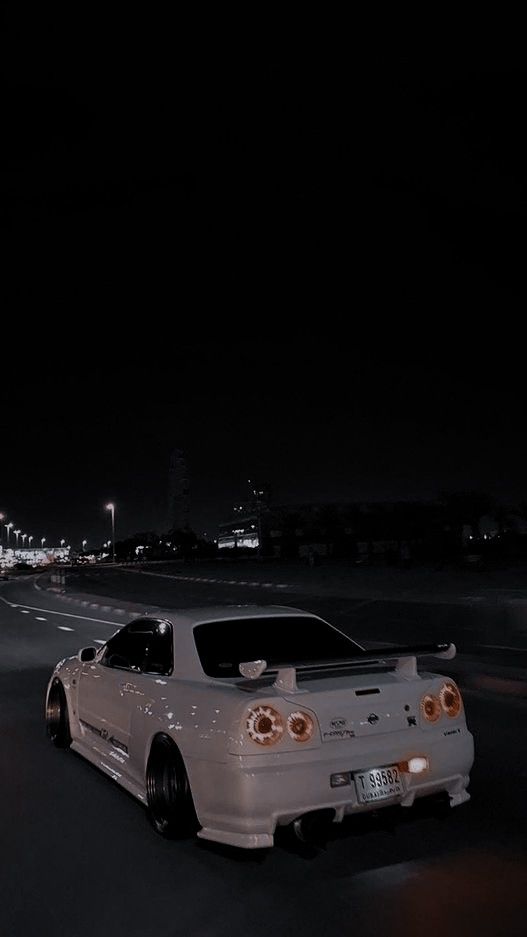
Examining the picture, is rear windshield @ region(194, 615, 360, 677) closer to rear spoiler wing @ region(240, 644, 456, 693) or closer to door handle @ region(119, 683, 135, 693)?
rear spoiler wing @ region(240, 644, 456, 693)

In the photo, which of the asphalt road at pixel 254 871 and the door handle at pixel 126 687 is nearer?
the asphalt road at pixel 254 871

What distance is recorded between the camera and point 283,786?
203 inches

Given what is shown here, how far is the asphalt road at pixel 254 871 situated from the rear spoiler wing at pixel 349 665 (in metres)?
0.87

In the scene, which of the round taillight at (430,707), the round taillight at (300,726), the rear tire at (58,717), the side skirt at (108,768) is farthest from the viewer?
the rear tire at (58,717)

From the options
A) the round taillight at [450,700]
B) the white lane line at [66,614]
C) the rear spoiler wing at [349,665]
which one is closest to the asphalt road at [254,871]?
the round taillight at [450,700]

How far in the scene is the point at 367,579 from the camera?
45156 mm

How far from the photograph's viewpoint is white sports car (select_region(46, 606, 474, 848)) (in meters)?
5.20

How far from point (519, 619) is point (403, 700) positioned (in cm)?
1740

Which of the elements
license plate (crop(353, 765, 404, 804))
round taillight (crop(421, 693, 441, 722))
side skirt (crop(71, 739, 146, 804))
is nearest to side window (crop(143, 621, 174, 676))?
side skirt (crop(71, 739, 146, 804))

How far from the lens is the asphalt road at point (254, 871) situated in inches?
180

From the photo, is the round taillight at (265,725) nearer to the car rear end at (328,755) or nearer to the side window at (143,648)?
the car rear end at (328,755)

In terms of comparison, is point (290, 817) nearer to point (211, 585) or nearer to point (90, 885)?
point (90, 885)

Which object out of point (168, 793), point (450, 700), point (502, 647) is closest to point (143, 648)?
point (168, 793)

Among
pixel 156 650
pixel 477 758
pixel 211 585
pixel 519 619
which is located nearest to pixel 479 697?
pixel 477 758
